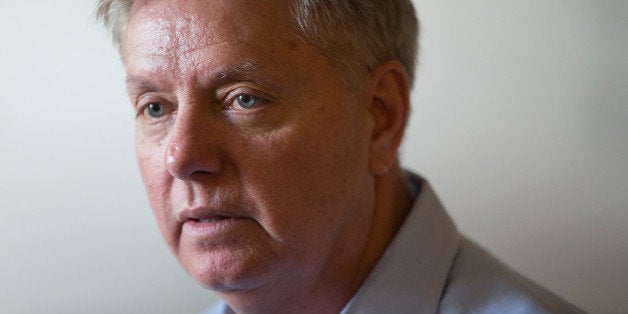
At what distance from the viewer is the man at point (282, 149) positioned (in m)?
1.10

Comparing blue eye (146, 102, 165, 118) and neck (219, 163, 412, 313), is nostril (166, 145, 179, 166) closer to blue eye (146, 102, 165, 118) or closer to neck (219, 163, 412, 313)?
blue eye (146, 102, 165, 118)

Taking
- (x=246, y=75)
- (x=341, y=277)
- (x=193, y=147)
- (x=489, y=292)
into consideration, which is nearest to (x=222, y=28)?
(x=246, y=75)

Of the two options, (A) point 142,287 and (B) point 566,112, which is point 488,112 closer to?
(B) point 566,112

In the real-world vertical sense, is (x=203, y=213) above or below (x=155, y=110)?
below

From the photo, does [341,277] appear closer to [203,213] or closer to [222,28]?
[203,213]

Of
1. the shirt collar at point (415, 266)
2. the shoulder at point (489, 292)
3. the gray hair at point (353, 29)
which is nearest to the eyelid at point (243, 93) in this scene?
the gray hair at point (353, 29)

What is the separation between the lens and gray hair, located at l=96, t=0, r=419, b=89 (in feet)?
3.68

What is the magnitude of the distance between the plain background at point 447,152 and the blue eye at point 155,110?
51 cm

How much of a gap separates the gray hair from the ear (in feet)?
0.10

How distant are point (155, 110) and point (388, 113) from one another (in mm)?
415

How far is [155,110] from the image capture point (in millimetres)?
1224

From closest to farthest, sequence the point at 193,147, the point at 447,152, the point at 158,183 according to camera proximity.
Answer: the point at 193,147, the point at 158,183, the point at 447,152

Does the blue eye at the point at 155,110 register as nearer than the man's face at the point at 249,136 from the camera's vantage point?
No

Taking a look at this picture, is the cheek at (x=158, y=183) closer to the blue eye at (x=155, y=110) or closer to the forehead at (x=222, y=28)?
the blue eye at (x=155, y=110)
